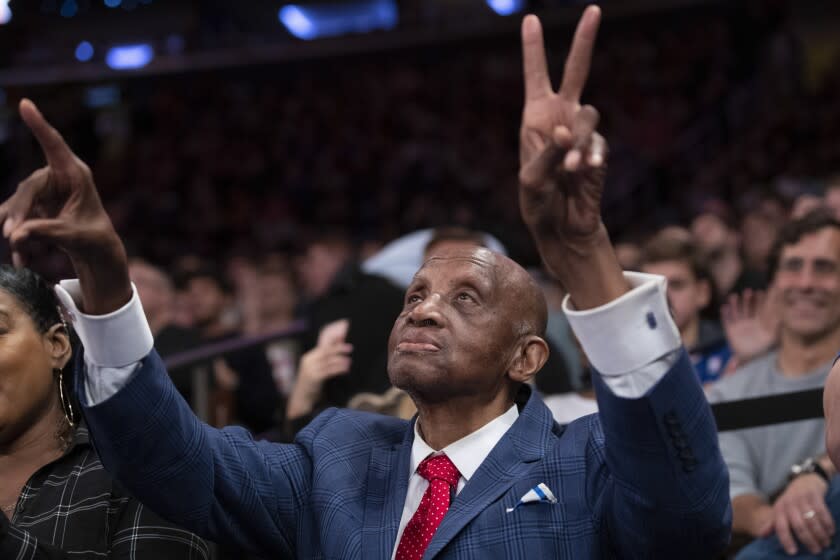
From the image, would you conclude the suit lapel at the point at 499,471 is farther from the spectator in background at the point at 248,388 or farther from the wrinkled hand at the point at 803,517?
the spectator in background at the point at 248,388

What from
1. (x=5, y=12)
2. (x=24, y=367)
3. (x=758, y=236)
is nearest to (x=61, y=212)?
(x=24, y=367)

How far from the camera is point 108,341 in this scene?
172 centimetres

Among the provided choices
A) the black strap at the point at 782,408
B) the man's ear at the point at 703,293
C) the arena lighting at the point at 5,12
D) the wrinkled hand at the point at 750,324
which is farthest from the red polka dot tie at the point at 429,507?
the arena lighting at the point at 5,12

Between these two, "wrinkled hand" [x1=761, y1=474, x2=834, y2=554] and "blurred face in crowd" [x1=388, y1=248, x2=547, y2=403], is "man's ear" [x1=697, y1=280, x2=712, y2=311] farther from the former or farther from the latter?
"blurred face in crowd" [x1=388, y1=248, x2=547, y2=403]

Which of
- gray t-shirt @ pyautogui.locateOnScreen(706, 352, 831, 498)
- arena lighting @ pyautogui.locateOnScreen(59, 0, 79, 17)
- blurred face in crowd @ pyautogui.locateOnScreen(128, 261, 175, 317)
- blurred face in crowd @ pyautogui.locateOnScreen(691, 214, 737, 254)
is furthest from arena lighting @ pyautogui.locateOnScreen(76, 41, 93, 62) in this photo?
gray t-shirt @ pyautogui.locateOnScreen(706, 352, 831, 498)

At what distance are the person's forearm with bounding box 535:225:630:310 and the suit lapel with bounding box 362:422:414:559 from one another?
1.92ft

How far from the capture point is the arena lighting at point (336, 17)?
38.3ft

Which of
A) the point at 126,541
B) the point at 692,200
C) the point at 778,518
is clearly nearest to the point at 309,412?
the point at 126,541

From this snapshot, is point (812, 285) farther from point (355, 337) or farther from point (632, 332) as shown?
point (632, 332)

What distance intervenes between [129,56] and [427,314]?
31.6 ft

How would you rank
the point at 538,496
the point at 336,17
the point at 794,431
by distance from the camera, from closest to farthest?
1. the point at 538,496
2. the point at 794,431
3. the point at 336,17

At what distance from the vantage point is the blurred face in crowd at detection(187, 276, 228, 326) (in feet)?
18.0

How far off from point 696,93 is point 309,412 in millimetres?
7301

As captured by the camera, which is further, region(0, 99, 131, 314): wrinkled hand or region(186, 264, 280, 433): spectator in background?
region(186, 264, 280, 433): spectator in background
